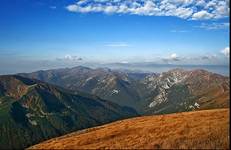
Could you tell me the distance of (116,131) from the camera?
7075 centimetres

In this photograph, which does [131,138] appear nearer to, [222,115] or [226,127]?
[226,127]

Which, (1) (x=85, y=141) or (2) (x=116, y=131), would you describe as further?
(2) (x=116, y=131)

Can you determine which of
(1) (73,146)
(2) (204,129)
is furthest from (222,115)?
(1) (73,146)

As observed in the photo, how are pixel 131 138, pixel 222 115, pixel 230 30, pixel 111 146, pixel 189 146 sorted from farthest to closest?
pixel 222 115 → pixel 131 138 → pixel 111 146 → pixel 189 146 → pixel 230 30

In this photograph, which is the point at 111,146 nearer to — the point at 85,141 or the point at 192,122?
the point at 85,141

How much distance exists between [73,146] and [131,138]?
1043 centimetres

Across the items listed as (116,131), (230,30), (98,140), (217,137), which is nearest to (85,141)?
(98,140)

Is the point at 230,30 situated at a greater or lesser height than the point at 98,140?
greater

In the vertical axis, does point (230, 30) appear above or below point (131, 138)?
above

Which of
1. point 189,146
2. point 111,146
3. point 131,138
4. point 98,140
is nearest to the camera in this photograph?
point 189,146

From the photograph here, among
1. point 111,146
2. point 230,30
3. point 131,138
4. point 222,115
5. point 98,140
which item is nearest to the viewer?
point 230,30

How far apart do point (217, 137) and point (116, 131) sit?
26235 millimetres

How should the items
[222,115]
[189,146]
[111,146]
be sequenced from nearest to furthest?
[189,146]
[111,146]
[222,115]

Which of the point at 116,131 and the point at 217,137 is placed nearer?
the point at 217,137
